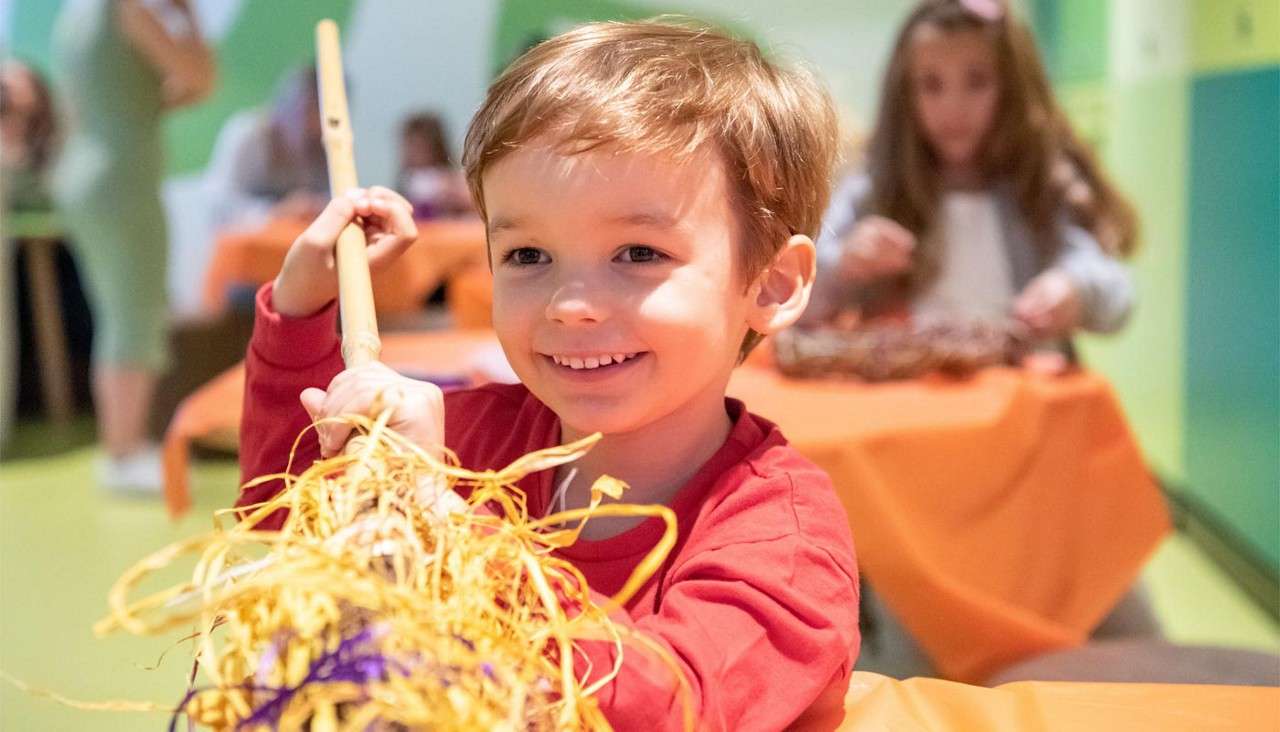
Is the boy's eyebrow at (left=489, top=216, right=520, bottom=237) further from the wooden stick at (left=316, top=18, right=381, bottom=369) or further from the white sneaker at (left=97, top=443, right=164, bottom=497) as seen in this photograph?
the white sneaker at (left=97, top=443, right=164, bottom=497)

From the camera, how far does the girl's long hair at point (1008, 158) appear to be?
86.7 inches

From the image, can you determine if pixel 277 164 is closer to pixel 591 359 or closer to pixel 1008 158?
pixel 1008 158

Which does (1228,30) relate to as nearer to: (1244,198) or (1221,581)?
(1244,198)

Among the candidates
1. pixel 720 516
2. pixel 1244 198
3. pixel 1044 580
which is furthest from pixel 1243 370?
pixel 720 516

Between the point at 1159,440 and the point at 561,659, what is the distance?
285 cm

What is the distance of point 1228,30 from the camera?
2643 mm

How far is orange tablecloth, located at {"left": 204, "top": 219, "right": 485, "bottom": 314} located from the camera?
12.6ft

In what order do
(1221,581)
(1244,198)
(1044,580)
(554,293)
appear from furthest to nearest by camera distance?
(1221,581) < (1244,198) < (1044,580) < (554,293)

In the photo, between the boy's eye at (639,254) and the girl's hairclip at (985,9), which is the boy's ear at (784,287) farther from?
the girl's hairclip at (985,9)

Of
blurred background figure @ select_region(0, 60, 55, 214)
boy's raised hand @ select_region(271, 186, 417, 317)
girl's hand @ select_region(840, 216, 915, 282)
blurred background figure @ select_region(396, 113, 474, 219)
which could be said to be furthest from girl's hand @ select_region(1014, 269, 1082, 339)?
blurred background figure @ select_region(0, 60, 55, 214)

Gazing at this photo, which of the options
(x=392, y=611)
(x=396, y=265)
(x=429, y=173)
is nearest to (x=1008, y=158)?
(x=392, y=611)

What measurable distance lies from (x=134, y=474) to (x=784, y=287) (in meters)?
2.91

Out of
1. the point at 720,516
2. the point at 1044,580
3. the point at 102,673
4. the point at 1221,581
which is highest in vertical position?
the point at 720,516

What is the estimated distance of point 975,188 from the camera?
2.25 m
